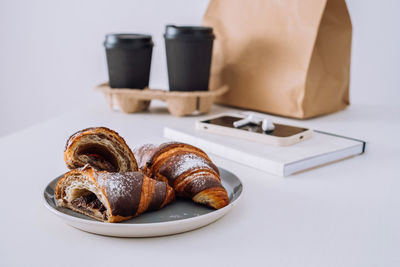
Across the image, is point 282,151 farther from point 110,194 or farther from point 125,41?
point 125,41

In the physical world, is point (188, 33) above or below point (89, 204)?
above

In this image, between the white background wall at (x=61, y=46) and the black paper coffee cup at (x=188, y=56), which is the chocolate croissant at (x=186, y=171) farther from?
the white background wall at (x=61, y=46)

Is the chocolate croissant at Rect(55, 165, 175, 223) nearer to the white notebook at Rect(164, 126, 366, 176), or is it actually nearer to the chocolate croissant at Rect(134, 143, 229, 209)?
the chocolate croissant at Rect(134, 143, 229, 209)

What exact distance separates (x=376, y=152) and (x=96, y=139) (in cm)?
56

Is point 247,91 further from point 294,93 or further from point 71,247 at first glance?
point 71,247

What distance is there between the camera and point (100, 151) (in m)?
0.62

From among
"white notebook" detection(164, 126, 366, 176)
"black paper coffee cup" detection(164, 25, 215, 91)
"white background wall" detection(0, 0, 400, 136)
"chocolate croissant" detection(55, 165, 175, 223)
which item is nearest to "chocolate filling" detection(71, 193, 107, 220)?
"chocolate croissant" detection(55, 165, 175, 223)

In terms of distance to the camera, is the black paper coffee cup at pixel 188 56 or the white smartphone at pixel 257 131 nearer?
the white smartphone at pixel 257 131

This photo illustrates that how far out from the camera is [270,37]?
117 centimetres

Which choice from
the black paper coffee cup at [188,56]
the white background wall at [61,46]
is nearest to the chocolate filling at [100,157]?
the black paper coffee cup at [188,56]

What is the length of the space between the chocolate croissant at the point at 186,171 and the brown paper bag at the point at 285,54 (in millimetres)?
564

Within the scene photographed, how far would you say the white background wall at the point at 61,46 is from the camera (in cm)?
196

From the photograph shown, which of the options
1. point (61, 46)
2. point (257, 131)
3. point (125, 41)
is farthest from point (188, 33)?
point (61, 46)

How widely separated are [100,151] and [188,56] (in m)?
0.57
